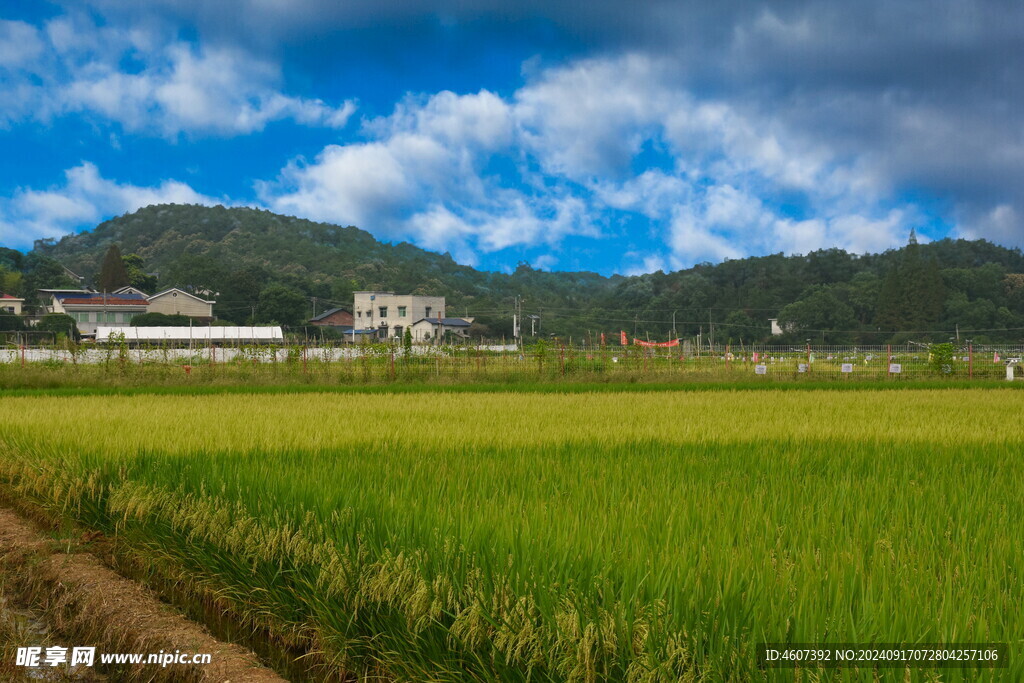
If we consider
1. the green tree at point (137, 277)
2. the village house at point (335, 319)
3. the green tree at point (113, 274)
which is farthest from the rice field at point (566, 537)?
the green tree at point (137, 277)

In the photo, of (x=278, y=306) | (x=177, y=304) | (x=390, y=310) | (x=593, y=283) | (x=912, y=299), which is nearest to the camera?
(x=912, y=299)

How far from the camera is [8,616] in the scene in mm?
3523

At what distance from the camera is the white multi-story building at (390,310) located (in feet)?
258

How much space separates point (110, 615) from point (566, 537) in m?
2.62

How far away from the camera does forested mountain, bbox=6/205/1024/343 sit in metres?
62.4

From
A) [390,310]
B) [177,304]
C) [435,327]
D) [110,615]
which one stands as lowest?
[110,615]

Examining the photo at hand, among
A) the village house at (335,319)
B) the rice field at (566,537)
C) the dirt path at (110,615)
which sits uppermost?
the village house at (335,319)

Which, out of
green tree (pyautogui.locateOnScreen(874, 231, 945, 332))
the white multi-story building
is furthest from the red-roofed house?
green tree (pyautogui.locateOnScreen(874, 231, 945, 332))

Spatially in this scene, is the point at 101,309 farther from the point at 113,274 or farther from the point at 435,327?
the point at 435,327

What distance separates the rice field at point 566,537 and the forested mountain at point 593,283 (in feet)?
207

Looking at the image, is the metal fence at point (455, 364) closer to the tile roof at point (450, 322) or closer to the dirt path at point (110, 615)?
the dirt path at point (110, 615)

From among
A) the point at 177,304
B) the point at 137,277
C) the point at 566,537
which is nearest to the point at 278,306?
the point at 177,304

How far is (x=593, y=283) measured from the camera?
4845 inches

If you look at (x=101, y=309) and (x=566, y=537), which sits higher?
(x=101, y=309)
